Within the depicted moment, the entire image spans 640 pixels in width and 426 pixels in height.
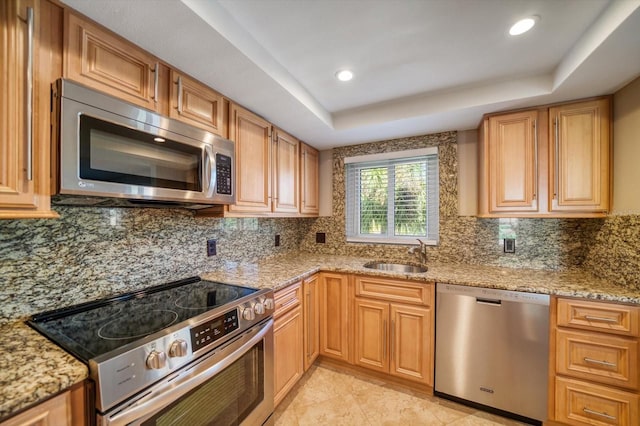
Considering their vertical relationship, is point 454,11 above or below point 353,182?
above

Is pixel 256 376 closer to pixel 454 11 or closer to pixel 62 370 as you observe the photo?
pixel 62 370

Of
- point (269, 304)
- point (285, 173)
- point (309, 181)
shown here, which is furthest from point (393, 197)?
point (269, 304)

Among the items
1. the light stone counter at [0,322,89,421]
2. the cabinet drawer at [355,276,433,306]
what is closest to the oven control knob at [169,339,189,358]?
the light stone counter at [0,322,89,421]

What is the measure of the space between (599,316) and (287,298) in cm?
185

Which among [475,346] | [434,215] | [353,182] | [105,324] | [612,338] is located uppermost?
[353,182]

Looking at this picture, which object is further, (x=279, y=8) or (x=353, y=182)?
(x=353, y=182)

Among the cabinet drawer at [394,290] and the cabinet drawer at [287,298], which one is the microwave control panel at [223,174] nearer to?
the cabinet drawer at [287,298]

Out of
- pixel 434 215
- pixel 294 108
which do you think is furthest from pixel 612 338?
pixel 294 108

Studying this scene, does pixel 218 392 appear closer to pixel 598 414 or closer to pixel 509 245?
pixel 598 414

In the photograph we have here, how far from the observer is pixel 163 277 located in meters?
1.63

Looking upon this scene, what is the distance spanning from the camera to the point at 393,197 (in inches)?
108

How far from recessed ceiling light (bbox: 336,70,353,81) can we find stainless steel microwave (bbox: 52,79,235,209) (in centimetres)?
89

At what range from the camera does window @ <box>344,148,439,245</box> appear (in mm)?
2559

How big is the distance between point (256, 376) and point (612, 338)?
2.01m
